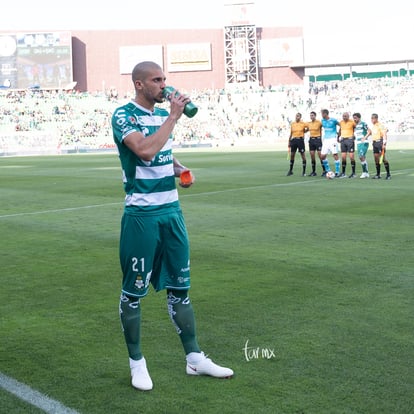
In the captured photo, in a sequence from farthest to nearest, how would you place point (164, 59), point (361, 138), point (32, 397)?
point (164, 59), point (361, 138), point (32, 397)

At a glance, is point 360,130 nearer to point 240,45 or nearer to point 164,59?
point 240,45

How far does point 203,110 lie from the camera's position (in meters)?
69.0

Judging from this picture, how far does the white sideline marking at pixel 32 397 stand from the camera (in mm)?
4371

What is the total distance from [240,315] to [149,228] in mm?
1972

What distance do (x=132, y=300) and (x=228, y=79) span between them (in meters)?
81.2

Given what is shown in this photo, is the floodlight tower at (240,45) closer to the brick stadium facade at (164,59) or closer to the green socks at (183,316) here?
the brick stadium facade at (164,59)

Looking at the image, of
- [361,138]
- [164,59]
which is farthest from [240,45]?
[361,138]

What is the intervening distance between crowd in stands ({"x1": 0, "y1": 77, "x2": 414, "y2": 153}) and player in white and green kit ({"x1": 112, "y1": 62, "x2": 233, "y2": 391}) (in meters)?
51.9

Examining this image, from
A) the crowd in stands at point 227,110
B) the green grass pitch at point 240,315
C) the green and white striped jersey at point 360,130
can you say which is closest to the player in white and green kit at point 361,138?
the green and white striped jersey at point 360,130

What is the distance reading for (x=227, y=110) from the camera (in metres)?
69.8

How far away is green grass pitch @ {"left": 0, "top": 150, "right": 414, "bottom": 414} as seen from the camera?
15.1 ft

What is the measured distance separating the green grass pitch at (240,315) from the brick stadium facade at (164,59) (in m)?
71.0

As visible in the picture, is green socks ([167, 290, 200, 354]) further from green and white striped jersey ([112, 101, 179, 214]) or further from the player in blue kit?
the player in blue kit

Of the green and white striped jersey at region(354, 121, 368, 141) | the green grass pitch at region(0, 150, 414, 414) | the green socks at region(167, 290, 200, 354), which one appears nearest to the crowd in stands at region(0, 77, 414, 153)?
the green and white striped jersey at region(354, 121, 368, 141)
